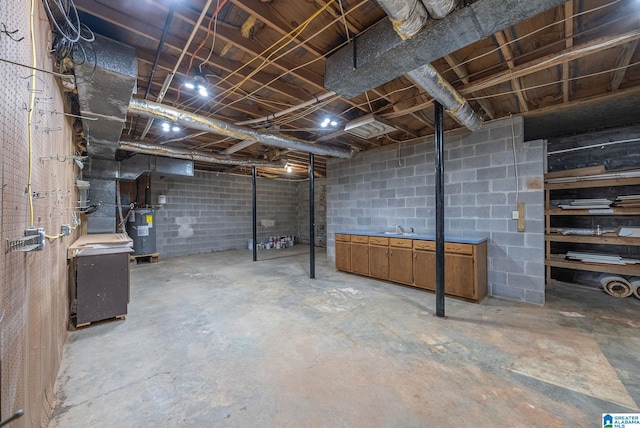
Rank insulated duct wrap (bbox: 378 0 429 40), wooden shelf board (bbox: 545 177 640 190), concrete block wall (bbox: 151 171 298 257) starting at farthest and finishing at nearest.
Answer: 1. concrete block wall (bbox: 151 171 298 257)
2. wooden shelf board (bbox: 545 177 640 190)
3. insulated duct wrap (bbox: 378 0 429 40)

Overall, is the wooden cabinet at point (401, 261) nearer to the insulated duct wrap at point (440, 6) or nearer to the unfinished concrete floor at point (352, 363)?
the unfinished concrete floor at point (352, 363)

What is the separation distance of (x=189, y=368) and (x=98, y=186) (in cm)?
474

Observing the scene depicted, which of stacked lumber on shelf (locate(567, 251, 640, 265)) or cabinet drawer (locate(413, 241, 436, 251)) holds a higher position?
cabinet drawer (locate(413, 241, 436, 251))

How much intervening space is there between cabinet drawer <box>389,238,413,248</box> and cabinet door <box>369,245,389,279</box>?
0.48ft

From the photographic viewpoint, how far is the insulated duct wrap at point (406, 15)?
1421 millimetres

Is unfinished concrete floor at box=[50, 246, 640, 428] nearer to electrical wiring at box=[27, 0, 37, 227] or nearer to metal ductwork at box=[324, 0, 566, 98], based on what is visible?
electrical wiring at box=[27, 0, 37, 227]

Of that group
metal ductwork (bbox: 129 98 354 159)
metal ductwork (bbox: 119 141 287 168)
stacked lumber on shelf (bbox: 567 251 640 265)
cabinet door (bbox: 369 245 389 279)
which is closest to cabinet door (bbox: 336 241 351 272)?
cabinet door (bbox: 369 245 389 279)

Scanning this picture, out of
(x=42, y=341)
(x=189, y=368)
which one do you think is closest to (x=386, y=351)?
(x=189, y=368)

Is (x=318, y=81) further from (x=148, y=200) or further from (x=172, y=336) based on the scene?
(x=148, y=200)

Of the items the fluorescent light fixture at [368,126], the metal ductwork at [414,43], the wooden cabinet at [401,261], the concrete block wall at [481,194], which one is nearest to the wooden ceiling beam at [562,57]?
the metal ductwork at [414,43]

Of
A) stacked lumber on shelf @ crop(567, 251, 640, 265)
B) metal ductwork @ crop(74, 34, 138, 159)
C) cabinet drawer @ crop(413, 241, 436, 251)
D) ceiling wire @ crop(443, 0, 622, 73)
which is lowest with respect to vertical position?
stacked lumber on shelf @ crop(567, 251, 640, 265)

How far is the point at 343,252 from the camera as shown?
196 inches

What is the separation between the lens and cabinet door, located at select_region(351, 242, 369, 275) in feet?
15.0

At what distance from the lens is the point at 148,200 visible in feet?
21.7
